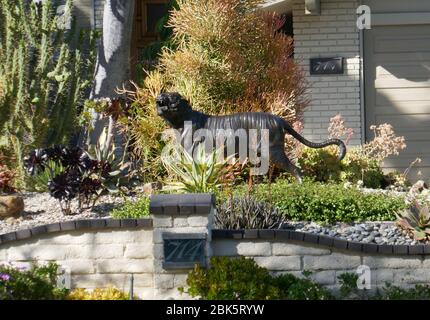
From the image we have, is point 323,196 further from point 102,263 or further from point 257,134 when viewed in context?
point 102,263

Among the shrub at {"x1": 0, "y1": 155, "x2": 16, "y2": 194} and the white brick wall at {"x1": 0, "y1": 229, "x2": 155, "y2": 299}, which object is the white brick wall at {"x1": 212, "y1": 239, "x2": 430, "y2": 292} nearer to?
the white brick wall at {"x1": 0, "y1": 229, "x2": 155, "y2": 299}

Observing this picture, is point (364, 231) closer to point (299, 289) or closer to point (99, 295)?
point (299, 289)

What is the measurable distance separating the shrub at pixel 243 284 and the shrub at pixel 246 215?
1175mm

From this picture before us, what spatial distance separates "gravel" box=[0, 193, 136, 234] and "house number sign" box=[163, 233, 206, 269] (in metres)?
2.36

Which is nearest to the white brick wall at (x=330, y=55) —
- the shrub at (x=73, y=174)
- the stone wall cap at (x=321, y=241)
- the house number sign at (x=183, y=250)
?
the shrub at (x=73, y=174)

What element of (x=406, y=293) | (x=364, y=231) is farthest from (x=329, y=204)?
(x=406, y=293)

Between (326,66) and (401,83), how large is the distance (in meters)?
1.24

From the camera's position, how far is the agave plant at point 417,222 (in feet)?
28.5

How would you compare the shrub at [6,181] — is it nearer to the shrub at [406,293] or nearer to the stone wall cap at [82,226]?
the stone wall cap at [82,226]

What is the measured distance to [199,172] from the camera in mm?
10219

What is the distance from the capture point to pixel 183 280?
789 cm

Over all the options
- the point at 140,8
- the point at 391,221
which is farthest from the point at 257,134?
the point at 140,8

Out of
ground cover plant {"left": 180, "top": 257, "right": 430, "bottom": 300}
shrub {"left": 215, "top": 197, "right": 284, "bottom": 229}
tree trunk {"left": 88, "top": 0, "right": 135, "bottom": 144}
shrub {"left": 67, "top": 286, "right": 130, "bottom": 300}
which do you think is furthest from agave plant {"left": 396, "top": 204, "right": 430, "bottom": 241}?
tree trunk {"left": 88, "top": 0, "right": 135, "bottom": 144}

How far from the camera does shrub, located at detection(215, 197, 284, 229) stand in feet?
29.3
